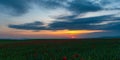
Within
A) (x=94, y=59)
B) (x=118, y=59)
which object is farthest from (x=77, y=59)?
(x=118, y=59)

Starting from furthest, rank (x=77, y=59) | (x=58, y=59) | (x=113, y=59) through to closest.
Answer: (x=58, y=59) → (x=113, y=59) → (x=77, y=59)

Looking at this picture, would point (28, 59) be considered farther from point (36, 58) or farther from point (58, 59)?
point (58, 59)

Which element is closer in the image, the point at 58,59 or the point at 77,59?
the point at 77,59

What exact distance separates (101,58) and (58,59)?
5.77ft

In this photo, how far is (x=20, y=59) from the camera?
10.8 meters

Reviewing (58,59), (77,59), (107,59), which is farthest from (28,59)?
(107,59)

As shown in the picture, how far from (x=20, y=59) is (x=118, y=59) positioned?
4.02m

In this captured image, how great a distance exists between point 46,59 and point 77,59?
1856 millimetres

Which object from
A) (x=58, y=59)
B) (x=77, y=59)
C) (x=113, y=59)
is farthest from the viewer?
(x=58, y=59)

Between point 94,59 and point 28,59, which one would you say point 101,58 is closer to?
point 94,59

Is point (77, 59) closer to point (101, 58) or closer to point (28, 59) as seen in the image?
point (101, 58)

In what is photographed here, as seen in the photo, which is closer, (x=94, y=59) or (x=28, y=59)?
(x=94, y=59)

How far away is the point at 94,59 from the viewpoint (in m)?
9.91

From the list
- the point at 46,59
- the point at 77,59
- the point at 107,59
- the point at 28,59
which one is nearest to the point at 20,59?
the point at 28,59
